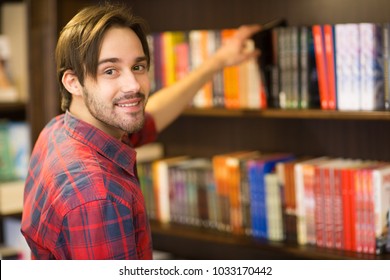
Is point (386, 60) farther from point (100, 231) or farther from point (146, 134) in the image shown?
point (100, 231)

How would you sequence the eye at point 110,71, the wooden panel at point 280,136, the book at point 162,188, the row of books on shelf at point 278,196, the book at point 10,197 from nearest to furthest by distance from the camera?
1. the eye at point 110,71
2. the row of books on shelf at point 278,196
3. the wooden panel at point 280,136
4. the book at point 162,188
5. the book at point 10,197

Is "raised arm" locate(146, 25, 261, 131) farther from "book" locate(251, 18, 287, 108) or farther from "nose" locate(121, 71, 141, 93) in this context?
"nose" locate(121, 71, 141, 93)

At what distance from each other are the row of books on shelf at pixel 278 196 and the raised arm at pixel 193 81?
0.31 meters

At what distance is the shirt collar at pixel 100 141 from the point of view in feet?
5.39

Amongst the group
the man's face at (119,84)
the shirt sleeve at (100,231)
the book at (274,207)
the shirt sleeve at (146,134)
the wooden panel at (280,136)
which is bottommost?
the book at (274,207)

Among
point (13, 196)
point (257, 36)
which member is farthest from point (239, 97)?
point (13, 196)

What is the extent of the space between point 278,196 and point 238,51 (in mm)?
512

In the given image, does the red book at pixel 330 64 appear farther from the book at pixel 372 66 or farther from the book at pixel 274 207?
the book at pixel 274 207

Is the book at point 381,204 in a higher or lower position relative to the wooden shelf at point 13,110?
lower

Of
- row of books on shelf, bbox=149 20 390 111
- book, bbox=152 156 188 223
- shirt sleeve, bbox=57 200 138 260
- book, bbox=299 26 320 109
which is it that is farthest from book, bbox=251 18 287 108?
shirt sleeve, bbox=57 200 138 260

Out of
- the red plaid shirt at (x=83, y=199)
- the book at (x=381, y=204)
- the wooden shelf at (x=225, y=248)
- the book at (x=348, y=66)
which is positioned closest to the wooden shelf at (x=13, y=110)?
the wooden shelf at (x=225, y=248)

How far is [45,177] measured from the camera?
63.5 inches

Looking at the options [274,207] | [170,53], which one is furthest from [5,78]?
[274,207]
